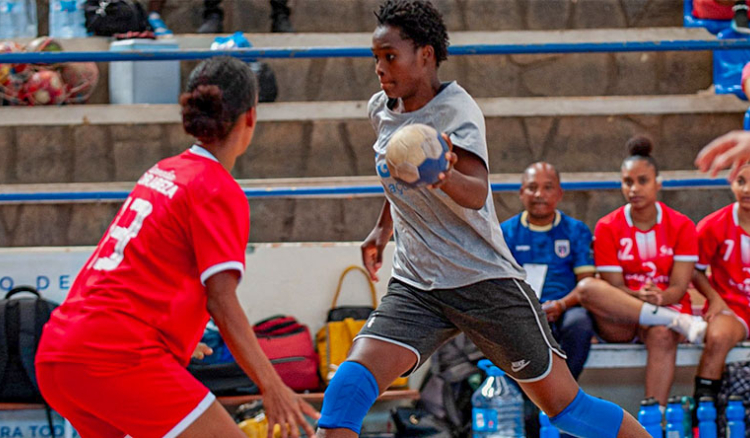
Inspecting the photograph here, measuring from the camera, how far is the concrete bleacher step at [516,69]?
24.1 feet

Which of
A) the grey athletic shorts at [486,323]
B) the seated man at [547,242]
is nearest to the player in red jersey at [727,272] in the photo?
the seated man at [547,242]

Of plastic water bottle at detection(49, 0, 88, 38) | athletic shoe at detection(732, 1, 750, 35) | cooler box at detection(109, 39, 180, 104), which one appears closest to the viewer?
athletic shoe at detection(732, 1, 750, 35)

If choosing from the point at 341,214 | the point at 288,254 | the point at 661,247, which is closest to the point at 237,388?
the point at 288,254

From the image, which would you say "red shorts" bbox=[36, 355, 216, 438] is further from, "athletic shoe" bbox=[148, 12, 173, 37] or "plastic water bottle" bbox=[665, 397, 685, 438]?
"athletic shoe" bbox=[148, 12, 173, 37]

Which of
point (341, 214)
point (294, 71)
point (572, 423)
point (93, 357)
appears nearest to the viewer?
point (93, 357)

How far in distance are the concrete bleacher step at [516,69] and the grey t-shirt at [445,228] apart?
12.7 ft

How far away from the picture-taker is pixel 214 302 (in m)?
2.73

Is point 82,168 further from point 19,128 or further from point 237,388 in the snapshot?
point 237,388

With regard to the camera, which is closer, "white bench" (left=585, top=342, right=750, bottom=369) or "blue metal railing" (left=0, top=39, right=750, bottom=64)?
"white bench" (left=585, top=342, right=750, bottom=369)

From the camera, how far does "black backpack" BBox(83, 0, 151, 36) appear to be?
285 inches

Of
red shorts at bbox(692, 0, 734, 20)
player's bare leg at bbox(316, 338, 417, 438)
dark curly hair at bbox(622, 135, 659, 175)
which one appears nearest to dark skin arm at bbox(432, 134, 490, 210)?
player's bare leg at bbox(316, 338, 417, 438)

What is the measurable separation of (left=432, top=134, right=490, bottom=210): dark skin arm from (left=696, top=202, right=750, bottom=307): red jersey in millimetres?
2795

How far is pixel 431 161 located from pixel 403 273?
86cm

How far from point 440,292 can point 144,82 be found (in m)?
4.34
